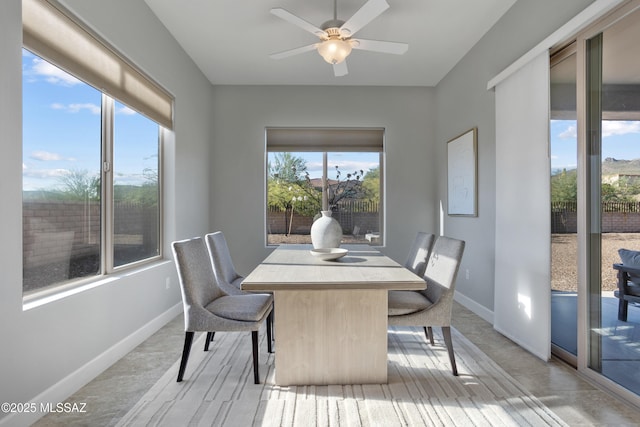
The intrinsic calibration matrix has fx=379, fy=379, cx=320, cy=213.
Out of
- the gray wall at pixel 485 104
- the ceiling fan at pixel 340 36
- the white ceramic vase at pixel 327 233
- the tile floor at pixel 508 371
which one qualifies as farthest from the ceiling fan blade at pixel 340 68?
the tile floor at pixel 508 371

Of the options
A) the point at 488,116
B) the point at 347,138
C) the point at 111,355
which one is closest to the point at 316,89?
the point at 347,138

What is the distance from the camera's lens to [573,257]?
248 cm

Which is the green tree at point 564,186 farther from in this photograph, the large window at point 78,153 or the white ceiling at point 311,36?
the large window at point 78,153

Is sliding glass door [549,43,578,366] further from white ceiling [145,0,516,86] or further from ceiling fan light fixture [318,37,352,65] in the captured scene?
ceiling fan light fixture [318,37,352,65]

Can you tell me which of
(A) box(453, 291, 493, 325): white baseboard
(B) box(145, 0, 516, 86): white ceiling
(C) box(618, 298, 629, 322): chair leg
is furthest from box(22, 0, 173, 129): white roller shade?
(A) box(453, 291, 493, 325): white baseboard

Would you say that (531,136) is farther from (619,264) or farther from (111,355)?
(111,355)

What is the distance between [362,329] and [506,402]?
84 cm

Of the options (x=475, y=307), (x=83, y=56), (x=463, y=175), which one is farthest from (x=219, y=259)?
(x=463, y=175)

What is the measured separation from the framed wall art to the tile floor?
1452 millimetres

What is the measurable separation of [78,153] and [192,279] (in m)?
1.13

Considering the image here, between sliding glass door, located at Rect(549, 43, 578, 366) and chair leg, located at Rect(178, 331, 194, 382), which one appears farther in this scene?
sliding glass door, located at Rect(549, 43, 578, 366)

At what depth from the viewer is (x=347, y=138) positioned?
Result: 519 cm

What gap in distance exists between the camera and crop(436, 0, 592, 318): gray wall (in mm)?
2818

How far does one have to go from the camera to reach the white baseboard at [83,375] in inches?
70.3
